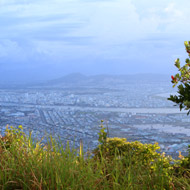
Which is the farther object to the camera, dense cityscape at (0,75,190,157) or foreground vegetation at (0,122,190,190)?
dense cityscape at (0,75,190,157)

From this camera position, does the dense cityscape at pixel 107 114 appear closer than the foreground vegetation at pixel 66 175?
No

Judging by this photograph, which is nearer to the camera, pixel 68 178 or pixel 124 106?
pixel 68 178

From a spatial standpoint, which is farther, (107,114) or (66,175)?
(107,114)

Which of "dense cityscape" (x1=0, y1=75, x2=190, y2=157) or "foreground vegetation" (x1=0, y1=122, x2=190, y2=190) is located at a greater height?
"foreground vegetation" (x1=0, y1=122, x2=190, y2=190)

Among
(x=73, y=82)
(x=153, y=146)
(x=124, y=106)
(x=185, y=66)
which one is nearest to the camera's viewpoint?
(x=185, y=66)

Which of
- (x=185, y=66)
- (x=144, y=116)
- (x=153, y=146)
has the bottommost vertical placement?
(x=144, y=116)

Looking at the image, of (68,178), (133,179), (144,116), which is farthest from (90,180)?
(144,116)

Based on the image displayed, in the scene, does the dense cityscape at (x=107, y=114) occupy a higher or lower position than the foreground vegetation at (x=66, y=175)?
lower

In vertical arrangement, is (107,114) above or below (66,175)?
below

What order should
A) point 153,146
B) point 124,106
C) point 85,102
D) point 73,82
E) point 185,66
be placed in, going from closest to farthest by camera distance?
1. point 185,66
2. point 153,146
3. point 124,106
4. point 85,102
5. point 73,82

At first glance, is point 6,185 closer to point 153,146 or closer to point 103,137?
point 103,137

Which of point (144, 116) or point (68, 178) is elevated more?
point (68, 178)
